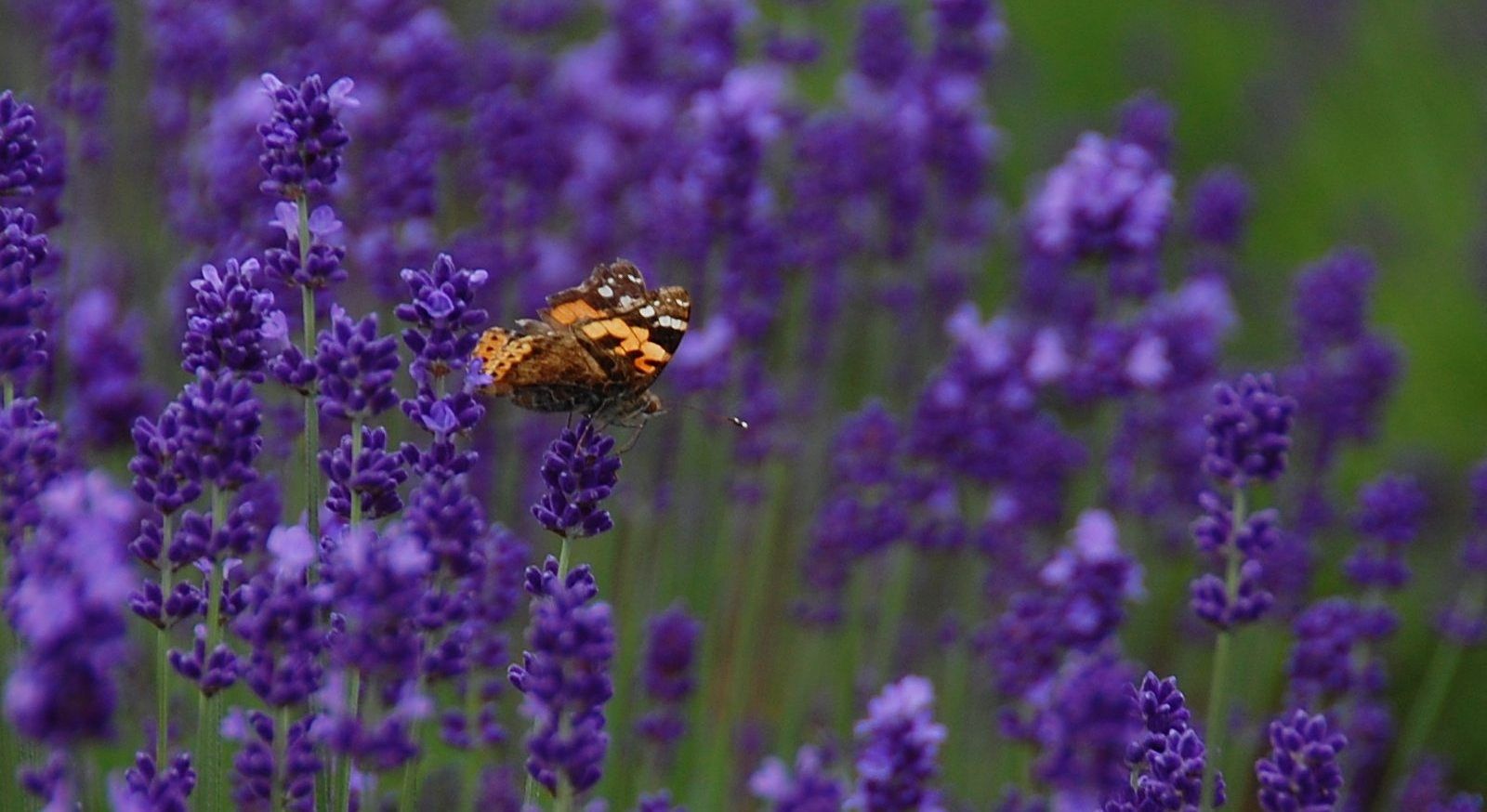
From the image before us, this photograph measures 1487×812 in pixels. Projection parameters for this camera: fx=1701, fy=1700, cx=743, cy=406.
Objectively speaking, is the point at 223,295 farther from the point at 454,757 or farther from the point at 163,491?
the point at 454,757

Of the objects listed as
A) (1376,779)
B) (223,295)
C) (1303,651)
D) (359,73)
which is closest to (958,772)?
(1303,651)

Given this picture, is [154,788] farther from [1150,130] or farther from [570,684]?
[1150,130]

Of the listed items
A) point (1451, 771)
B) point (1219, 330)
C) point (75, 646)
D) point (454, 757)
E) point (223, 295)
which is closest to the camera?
point (75, 646)

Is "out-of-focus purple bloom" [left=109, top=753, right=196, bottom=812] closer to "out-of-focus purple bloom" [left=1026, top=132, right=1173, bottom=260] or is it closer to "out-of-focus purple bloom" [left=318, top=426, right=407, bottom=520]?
"out-of-focus purple bloom" [left=318, top=426, right=407, bottom=520]

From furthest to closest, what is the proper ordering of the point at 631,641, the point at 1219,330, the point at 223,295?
the point at 1219,330, the point at 631,641, the point at 223,295

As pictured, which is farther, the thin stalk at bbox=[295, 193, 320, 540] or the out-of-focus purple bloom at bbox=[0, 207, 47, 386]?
the thin stalk at bbox=[295, 193, 320, 540]

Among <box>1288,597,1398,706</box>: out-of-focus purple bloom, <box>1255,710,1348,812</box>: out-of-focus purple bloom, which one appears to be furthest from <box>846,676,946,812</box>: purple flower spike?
<box>1288,597,1398,706</box>: out-of-focus purple bloom
